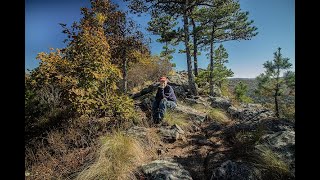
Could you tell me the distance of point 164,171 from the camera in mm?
3801

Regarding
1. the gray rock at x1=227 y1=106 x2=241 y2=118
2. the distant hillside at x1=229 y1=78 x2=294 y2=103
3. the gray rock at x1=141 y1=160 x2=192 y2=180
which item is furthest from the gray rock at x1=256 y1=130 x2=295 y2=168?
the distant hillside at x1=229 y1=78 x2=294 y2=103

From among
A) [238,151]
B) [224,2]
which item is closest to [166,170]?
[238,151]

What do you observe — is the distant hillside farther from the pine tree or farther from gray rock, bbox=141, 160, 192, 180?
gray rock, bbox=141, 160, 192, 180

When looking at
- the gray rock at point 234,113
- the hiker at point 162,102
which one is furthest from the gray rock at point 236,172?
the gray rock at point 234,113

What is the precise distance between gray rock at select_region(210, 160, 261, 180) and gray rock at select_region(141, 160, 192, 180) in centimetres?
50

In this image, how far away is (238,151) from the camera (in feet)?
15.5

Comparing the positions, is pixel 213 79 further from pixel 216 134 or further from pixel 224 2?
pixel 216 134

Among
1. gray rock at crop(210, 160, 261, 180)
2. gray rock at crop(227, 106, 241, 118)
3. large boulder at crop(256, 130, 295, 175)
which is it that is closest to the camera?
gray rock at crop(210, 160, 261, 180)

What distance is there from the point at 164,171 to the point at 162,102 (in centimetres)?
324

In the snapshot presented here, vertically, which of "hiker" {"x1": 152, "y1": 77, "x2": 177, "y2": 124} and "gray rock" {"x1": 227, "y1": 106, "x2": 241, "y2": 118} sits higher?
"hiker" {"x1": 152, "y1": 77, "x2": 177, "y2": 124}

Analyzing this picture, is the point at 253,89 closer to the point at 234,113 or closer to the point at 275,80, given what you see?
the point at 275,80

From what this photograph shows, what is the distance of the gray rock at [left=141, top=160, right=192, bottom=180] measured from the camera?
145 inches

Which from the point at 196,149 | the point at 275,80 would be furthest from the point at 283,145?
the point at 275,80
